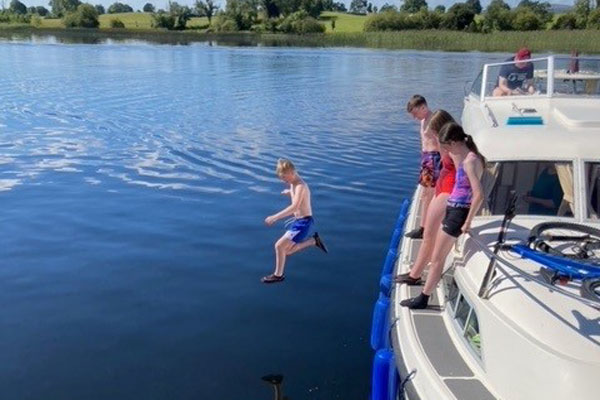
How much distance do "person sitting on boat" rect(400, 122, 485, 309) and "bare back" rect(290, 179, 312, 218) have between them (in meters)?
2.46

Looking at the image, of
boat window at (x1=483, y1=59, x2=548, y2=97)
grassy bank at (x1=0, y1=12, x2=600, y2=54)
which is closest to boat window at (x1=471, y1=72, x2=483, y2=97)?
boat window at (x1=483, y1=59, x2=548, y2=97)

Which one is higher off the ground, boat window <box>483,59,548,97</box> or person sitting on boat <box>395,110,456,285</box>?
boat window <box>483,59,548,97</box>

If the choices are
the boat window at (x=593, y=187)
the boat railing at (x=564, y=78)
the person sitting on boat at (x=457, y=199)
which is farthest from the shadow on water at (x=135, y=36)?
the person sitting on boat at (x=457, y=199)

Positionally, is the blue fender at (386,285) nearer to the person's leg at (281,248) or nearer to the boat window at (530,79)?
the person's leg at (281,248)

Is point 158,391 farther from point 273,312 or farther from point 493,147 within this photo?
point 493,147

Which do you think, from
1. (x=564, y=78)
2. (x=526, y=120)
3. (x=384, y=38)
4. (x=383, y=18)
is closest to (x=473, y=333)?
(x=526, y=120)

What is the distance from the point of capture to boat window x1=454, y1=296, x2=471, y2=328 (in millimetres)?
5746

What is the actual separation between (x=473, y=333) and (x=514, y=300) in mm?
687

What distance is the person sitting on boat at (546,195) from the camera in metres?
6.69

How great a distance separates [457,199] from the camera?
6070mm

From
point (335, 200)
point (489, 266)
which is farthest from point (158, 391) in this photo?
point (335, 200)

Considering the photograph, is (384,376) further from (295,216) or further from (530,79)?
(530,79)

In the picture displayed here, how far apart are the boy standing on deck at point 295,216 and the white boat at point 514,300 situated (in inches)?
53.9

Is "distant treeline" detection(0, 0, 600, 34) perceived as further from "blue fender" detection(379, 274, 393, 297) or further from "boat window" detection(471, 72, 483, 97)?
"blue fender" detection(379, 274, 393, 297)
